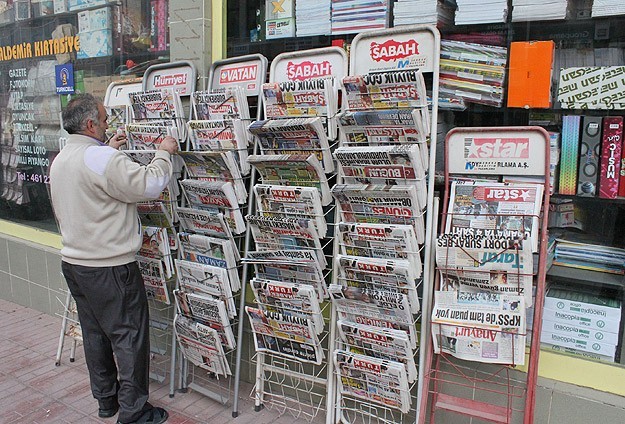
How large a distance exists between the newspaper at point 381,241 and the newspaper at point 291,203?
154 millimetres

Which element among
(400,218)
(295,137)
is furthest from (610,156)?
(295,137)

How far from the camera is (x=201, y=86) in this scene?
3824 millimetres

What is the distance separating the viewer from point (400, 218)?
9.25 ft

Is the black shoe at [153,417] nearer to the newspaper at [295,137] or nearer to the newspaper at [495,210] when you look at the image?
the newspaper at [295,137]

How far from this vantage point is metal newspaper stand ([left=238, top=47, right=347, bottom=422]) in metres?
3.14

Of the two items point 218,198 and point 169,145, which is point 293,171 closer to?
point 218,198

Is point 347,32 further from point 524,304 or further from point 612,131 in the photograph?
point 524,304

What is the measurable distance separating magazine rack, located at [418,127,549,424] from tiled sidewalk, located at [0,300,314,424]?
1282 millimetres

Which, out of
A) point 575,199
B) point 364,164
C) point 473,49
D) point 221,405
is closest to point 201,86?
point 364,164

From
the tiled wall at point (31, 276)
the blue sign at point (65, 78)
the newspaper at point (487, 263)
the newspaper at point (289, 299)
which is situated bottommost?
the tiled wall at point (31, 276)

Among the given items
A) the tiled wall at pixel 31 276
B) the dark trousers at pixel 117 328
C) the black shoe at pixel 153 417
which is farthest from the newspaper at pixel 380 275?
the tiled wall at pixel 31 276

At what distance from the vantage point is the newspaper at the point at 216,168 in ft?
10.5

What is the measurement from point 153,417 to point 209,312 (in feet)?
2.52

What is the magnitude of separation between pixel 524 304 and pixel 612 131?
1.05 meters
